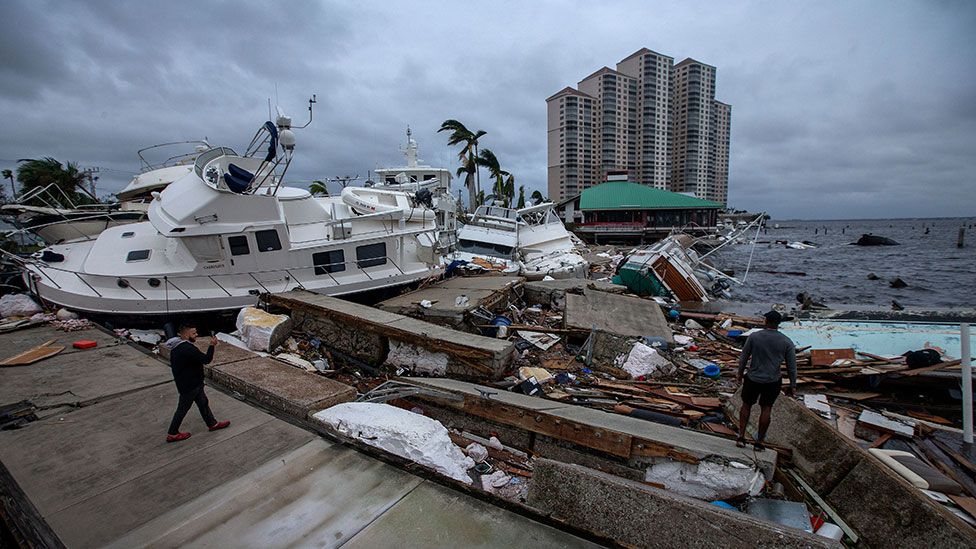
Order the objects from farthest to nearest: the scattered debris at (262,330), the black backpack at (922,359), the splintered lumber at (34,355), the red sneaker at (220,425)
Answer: the scattered debris at (262,330) < the black backpack at (922,359) < the splintered lumber at (34,355) < the red sneaker at (220,425)

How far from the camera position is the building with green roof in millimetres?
46922

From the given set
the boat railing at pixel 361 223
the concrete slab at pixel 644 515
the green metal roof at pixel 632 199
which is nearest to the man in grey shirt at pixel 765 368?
the concrete slab at pixel 644 515

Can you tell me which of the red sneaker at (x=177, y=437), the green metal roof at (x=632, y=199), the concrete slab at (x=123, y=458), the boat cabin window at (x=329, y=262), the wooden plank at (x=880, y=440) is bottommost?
the wooden plank at (x=880, y=440)

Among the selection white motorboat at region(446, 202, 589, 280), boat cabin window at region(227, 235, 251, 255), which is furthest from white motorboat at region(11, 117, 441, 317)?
white motorboat at region(446, 202, 589, 280)

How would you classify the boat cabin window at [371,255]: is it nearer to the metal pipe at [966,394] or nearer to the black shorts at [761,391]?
the black shorts at [761,391]

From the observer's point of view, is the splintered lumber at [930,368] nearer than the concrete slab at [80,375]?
No

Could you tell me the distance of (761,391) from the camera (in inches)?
181

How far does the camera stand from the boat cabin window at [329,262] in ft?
36.1

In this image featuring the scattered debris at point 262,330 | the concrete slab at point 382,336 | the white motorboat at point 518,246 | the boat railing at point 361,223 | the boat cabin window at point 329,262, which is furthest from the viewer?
the white motorboat at point 518,246

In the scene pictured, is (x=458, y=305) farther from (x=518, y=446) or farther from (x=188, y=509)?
(x=188, y=509)

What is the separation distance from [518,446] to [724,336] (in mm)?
7802

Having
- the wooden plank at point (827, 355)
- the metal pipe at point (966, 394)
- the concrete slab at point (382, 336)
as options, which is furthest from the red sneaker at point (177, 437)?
the wooden plank at point (827, 355)

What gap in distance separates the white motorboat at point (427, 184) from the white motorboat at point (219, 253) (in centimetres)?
584

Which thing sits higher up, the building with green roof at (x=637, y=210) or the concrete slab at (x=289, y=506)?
the building with green roof at (x=637, y=210)
